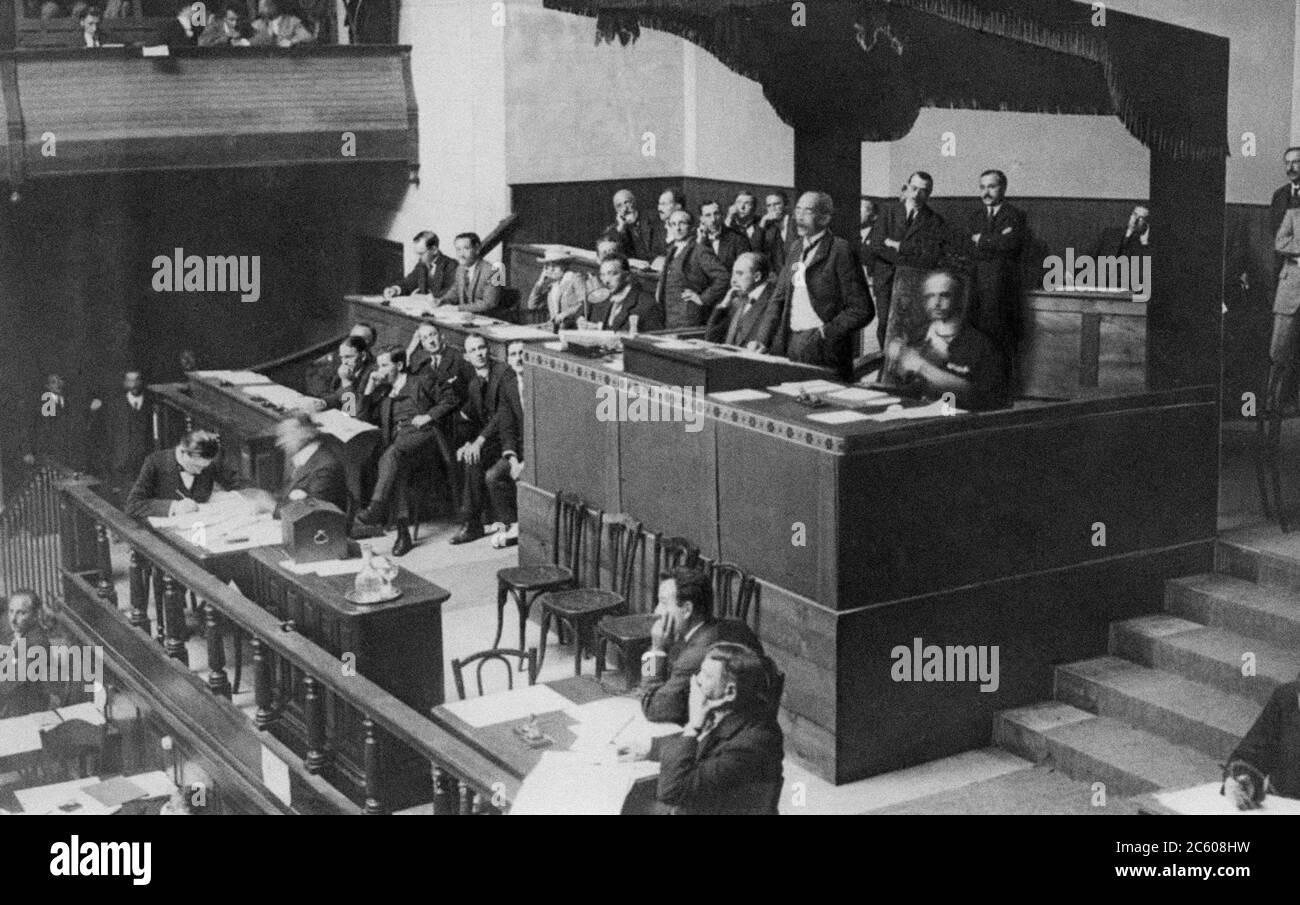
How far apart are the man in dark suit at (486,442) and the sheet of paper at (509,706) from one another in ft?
12.8

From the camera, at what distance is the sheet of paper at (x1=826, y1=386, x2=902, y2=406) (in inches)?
294

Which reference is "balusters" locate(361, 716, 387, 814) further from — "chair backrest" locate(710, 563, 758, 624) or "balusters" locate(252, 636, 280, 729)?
"chair backrest" locate(710, 563, 758, 624)

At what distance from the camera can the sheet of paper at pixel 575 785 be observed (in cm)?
559

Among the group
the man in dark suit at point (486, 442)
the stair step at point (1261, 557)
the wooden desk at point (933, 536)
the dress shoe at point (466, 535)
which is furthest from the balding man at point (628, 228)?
the stair step at point (1261, 557)

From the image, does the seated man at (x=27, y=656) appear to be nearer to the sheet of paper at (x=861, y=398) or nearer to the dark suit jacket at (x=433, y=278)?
the sheet of paper at (x=861, y=398)

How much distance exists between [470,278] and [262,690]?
541 cm

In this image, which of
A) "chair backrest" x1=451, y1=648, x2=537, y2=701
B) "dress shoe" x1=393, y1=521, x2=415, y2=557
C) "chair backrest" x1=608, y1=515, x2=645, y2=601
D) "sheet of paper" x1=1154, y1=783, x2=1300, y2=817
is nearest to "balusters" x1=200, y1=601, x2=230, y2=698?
"chair backrest" x1=451, y1=648, x2=537, y2=701

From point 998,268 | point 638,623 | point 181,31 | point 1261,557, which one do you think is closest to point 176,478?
point 638,623

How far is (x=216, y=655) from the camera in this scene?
7.65 metres

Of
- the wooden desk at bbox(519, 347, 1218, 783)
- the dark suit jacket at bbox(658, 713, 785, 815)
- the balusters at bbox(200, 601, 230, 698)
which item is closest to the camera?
the dark suit jacket at bbox(658, 713, 785, 815)

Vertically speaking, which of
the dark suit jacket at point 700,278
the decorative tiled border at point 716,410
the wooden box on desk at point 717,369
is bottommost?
the decorative tiled border at point 716,410

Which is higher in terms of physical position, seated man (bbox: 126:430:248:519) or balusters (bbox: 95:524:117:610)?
seated man (bbox: 126:430:248:519)

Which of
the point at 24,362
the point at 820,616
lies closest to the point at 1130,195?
the point at 820,616
